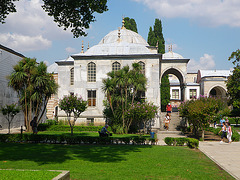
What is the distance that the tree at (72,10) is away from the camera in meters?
12.5

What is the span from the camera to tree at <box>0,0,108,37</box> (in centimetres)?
1251

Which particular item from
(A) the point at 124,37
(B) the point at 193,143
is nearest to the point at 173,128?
(B) the point at 193,143

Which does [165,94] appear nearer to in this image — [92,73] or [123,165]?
[92,73]

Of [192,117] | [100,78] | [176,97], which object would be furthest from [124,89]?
[176,97]

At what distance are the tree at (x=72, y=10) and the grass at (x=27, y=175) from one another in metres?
8.61

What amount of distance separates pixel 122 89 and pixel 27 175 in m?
18.0

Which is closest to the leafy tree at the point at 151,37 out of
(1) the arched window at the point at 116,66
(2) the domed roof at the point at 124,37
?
(2) the domed roof at the point at 124,37

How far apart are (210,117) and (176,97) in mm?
35862

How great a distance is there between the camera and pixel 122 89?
23.9 metres

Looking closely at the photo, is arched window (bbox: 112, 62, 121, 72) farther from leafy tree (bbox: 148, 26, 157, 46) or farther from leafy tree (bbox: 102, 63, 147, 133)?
leafy tree (bbox: 148, 26, 157, 46)

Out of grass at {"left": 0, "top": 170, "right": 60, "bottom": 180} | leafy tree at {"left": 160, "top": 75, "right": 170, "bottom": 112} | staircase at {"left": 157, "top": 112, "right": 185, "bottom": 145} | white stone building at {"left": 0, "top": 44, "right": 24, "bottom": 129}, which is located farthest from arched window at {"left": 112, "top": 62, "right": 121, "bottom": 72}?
grass at {"left": 0, "top": 170, "right": 60, "bottom": 180}

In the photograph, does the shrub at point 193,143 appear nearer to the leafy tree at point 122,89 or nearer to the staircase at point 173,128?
the staircase at point 173,128

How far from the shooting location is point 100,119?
27031 millimetres

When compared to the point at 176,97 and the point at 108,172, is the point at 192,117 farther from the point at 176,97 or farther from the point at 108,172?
the point at 176,97
